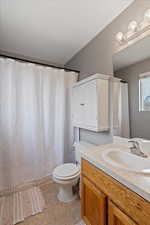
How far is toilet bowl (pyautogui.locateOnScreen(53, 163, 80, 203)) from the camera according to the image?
1.50 metres

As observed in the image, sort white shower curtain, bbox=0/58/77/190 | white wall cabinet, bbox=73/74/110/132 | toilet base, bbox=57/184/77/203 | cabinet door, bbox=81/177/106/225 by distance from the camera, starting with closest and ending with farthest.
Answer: cabinet door, bbox=81/177/106/225, white wall cabinet, bbox=73/74/110/132, toilet base, bbox=57/184/77/203, white shower curtain, bbox=0/58/77/190

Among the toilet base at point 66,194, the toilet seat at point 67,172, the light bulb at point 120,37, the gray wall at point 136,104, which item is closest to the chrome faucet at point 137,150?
the gray wall at point 136,104

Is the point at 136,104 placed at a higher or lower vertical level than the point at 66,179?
higher

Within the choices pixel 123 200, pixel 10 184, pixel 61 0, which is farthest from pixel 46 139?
pixel 61 0

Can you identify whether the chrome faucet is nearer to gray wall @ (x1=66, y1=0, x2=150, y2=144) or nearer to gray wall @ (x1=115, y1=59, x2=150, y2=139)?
gray wall @ (x1=115, y1=59, x2=150, y2=139)

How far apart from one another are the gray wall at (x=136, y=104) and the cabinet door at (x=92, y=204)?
0.65 metres

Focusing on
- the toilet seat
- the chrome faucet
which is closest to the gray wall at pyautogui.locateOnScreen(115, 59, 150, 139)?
the chrome faucet

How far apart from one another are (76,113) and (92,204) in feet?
3.98

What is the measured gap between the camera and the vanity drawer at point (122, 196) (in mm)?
593

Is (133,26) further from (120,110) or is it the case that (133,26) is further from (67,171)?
(67,171)

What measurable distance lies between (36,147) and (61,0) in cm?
193

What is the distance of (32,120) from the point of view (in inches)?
75.7

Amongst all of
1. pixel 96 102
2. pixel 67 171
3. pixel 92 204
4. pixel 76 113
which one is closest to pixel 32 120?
pixel 76 113

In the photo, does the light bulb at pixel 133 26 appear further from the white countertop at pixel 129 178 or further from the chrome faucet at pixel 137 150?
the white countertop at pixel 129 178
